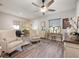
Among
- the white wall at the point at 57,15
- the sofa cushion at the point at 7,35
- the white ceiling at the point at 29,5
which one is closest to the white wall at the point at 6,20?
the white ceiling at the point at 29,5

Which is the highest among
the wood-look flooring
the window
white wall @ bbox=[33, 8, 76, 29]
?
white wall @ bbox=[33, 8, 76, 29]

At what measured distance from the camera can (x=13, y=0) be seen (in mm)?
3701

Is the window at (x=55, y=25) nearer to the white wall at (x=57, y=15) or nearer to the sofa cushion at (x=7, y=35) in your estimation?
the white wall at (x=57, y=15)

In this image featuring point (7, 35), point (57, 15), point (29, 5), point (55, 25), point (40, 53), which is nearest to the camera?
point (40, 53)

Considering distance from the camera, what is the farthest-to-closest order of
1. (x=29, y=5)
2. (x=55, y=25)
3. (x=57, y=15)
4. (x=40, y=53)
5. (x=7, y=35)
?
(x=55, y=25) < (x=57, y=15) < (x=29, y=5) < (x=7, y=35) < (x=40, y=53)

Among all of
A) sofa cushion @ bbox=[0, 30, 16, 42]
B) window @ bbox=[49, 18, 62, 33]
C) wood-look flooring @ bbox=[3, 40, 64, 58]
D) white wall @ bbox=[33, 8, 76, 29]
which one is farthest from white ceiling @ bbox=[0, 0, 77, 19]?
wood-look flooring @ bbox=[3, 40, 64, 58]

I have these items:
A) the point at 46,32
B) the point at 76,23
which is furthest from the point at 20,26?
the point at 76,23

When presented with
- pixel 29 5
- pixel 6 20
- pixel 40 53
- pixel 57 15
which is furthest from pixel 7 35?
pixel 57 15

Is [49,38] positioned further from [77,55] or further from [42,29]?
[77,55]

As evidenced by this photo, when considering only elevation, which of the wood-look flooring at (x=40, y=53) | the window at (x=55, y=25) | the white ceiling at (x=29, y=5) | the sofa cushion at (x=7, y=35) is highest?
the white ceiling at (x=29, y=5)

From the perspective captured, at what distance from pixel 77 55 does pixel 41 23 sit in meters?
6.52

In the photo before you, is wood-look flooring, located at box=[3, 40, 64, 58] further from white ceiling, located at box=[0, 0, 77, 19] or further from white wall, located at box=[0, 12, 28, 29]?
white wall, located at box=[0, 12, 28, 29]

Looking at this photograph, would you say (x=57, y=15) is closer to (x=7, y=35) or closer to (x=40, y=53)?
(x=40, y=53)

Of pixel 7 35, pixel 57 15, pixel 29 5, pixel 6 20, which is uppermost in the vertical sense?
pixel 29 5
